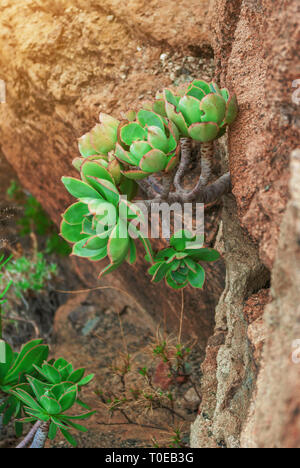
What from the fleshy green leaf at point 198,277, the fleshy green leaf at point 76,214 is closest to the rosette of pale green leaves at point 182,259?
the fleshy green leaf at point 198,277

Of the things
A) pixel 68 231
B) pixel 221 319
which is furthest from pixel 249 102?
pixel 221 319

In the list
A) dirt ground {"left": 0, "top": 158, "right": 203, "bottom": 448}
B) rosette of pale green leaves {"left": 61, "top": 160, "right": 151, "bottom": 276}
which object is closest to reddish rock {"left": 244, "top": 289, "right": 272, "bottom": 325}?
rosette of pale green leaves {"left": 61, "top": 160, "right": 151, "bottom": 276}

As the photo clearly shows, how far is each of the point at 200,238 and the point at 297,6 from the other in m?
0.60

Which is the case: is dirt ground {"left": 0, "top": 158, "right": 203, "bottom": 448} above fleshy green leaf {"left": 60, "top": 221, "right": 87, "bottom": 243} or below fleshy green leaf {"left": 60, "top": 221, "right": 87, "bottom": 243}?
below

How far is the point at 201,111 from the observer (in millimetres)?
1130

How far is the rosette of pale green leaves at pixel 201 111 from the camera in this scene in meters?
1.10

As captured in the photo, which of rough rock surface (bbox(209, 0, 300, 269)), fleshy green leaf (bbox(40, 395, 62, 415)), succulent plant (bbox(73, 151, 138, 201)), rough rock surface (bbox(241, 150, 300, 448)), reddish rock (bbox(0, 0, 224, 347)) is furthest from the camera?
reddish rock (bbox(0, 0, 224, 347))

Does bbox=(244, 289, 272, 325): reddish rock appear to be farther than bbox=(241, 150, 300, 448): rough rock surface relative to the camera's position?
Yes

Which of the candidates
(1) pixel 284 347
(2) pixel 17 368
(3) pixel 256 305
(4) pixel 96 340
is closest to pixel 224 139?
(3) pixel 256 305

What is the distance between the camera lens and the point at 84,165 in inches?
43.9

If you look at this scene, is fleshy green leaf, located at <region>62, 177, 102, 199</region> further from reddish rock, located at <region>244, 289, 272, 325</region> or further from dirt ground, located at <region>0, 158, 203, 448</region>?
dirt ground, located at <region>0, 158, 203, 448</region>

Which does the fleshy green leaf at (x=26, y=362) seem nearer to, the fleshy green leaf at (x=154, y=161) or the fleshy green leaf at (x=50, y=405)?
the fleshy green leaf at (x=50, y=405)

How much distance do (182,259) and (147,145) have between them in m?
0.34

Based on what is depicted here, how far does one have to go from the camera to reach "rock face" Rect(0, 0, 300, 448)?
80cm
